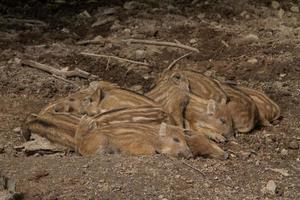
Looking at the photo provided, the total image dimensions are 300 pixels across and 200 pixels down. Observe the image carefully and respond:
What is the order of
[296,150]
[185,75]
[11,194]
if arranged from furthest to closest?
[185,75] < [296,150] < [11,194]

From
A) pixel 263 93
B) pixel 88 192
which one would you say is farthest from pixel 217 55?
pixel 88 192

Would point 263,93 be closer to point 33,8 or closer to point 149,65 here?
point 149,65

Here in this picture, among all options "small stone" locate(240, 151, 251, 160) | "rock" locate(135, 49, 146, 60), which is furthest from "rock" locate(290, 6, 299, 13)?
"small stone" locate(240, 151, 251, 160)

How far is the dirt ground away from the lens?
12.7 ft

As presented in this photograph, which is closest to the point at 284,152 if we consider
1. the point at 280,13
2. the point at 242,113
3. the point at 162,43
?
the point at 242,113

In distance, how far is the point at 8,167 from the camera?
163 inches

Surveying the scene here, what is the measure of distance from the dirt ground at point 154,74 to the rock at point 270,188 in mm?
17

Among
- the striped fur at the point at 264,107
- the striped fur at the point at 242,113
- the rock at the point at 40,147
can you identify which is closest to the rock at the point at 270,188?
the striped fur at the point at 242,113

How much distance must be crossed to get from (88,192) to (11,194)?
381 millimetres

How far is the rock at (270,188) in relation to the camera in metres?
3.88

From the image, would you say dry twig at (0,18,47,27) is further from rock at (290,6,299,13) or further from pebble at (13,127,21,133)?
rock at (290,6,299,13)

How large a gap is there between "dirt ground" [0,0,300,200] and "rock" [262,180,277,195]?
17 mm

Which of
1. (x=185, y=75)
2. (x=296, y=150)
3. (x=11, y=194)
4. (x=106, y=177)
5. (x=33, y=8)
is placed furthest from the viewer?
(x=33, y=8)

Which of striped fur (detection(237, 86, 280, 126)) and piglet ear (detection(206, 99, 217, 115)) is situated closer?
piglet ear (detection(206, 99, 217, 115))
